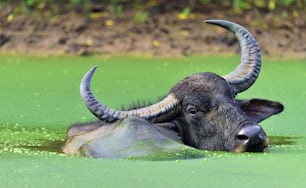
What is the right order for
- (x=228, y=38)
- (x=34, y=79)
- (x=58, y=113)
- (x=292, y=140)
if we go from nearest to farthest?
1. (x=292, y=140)
2. (x=58, y=113)
3. (x=34, y=79)
4. (x=228, y=38)

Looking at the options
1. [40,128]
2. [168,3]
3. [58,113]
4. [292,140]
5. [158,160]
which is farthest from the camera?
→ [168,3]

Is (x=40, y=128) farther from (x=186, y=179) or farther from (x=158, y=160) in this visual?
(x=186, y=179)

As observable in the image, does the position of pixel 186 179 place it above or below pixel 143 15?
above

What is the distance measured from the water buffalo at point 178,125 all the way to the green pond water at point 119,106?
21 cm

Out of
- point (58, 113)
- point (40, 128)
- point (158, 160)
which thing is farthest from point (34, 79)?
point (158, 160)

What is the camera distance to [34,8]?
19.4 meters

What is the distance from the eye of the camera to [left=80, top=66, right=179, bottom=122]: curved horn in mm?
9398

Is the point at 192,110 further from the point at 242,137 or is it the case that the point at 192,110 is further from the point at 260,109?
the point at 260,109

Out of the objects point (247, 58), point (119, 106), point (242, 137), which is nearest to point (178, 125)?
point (242, 137)

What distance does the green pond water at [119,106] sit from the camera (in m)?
7.86

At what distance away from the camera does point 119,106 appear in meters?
12.2

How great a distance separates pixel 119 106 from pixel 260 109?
2.38 meters

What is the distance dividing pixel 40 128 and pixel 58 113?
41.3 inches

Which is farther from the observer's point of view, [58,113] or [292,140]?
[58,113]
